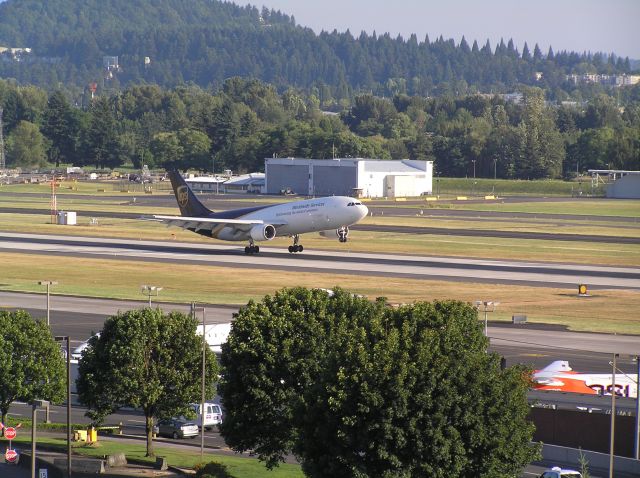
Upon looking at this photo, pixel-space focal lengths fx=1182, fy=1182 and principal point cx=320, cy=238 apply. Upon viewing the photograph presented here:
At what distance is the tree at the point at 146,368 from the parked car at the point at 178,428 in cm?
335

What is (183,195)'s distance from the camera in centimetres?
12531

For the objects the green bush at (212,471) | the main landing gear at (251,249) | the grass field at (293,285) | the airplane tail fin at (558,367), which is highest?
the main landing gear at (251,249)

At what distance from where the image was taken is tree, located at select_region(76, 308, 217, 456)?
169ft

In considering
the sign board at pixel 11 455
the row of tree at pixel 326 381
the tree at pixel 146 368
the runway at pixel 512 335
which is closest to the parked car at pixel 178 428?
the row of tree at pixel 326 381

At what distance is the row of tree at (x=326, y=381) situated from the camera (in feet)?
127

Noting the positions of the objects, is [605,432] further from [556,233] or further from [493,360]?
[556,233]

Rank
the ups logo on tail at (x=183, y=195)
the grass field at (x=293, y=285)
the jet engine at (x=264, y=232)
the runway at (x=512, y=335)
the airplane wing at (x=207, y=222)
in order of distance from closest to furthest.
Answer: the runway at (x=512, y=335), the grass field at (x=293, y=285), the jet engine at (x=264, y=232), the airplane wing at (x=207, y=222), the ups logo on tail at (x=183, y=195)

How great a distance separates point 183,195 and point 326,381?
86991 mm

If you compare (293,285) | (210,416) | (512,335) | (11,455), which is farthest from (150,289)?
(293,285)

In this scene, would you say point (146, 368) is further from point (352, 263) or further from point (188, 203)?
point (188, 203)

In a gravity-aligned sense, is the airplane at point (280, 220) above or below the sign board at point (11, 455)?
above

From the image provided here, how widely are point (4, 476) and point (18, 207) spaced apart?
468ft

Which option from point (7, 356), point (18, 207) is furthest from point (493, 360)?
point (18, 207)

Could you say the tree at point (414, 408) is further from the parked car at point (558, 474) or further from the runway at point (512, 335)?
the runway at point (512, 335)
